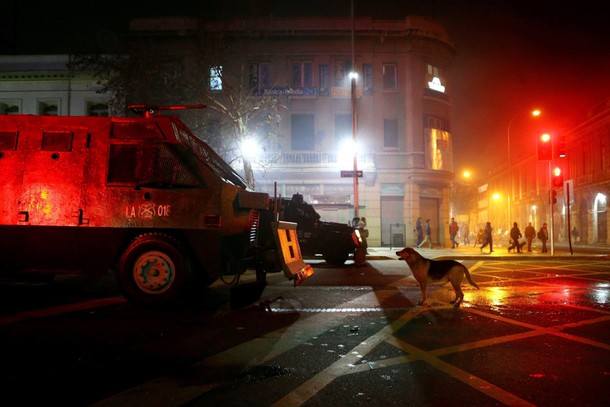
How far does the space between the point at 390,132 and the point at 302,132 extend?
18.7ft

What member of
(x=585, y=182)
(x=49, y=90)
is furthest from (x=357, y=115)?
(x=585, y=182)

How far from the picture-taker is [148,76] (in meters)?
21.3

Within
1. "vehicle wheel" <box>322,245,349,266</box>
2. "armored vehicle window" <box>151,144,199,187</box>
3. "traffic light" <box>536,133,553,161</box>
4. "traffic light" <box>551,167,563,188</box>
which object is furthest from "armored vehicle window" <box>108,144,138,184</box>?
"traffic light" <box>551,167,563,188</box>

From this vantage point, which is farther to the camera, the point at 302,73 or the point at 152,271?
the point at 302,73

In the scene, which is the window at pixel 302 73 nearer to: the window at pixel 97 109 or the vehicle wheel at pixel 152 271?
the window at pixel 97 109

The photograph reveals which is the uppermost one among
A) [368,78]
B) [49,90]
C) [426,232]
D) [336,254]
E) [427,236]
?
[368,78]

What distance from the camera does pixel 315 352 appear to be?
4.28 m

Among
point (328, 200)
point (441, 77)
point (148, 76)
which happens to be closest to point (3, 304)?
point (148, 76)

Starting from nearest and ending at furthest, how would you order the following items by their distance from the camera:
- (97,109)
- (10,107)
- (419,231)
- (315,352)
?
(315,352) → (419,231) → (97,109) → (10,107)

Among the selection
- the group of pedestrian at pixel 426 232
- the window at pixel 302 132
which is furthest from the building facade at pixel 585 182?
the window at pixel 302 132

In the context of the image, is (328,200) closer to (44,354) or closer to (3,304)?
(3,304)

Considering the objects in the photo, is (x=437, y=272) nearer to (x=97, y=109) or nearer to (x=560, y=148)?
(x=560, y=148)

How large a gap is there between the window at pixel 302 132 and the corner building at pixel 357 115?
0.21 feet

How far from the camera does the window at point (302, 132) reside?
92.4 feet
